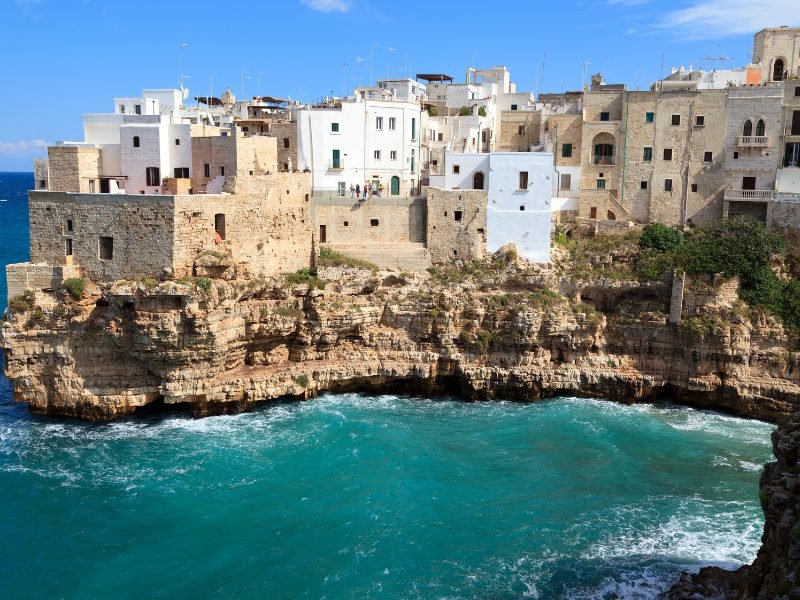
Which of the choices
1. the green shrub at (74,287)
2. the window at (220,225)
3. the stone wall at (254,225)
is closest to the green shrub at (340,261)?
the stone wall at (254,225)

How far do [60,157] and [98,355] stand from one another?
8.65 m

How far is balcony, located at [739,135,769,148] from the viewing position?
38281 mm

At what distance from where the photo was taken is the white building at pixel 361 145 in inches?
1473

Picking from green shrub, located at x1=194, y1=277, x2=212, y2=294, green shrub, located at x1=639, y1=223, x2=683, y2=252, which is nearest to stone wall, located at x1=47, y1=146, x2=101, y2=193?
green shrub, located at x1=194, y1=277, x2=212, y2=294

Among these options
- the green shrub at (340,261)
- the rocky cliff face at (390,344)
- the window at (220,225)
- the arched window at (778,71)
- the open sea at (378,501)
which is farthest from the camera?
the arched window at (778,71)

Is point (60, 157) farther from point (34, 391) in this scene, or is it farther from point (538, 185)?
point (538, 185)

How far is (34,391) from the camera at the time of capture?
30.2m

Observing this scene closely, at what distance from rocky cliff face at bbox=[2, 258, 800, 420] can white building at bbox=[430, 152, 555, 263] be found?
5.74 ft

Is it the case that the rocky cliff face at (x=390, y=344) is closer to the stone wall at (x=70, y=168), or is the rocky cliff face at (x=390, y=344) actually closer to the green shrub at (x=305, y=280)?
the green shrub at (x=305, y=280)

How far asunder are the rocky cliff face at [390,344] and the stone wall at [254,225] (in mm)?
1237

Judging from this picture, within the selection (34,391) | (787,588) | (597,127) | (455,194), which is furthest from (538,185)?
(787,588)

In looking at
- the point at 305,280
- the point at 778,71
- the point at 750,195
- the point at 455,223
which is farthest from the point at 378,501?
the point at 778,71

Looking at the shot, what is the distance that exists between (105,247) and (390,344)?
12216mm

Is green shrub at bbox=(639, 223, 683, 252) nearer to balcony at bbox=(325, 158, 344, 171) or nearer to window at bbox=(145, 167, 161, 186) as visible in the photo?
balcony at bbox=(325, 158, 344, 171)
